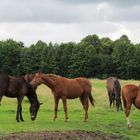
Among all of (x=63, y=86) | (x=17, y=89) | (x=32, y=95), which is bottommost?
(x=32, y=95)

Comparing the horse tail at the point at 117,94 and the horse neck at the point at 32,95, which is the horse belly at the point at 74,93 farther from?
the horse tail at the point at 117,94

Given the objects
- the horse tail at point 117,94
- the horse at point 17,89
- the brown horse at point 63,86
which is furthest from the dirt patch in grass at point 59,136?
the horse tail at point 117,94

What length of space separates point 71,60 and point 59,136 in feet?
269

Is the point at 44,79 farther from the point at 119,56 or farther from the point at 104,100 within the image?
the point at 119,56

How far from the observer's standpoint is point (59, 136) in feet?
50.7

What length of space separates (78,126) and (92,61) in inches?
2991

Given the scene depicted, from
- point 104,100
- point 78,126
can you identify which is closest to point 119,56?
point 104,100

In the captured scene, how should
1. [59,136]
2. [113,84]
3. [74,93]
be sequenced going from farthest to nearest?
[113,84]
[74,93]
[59,136]

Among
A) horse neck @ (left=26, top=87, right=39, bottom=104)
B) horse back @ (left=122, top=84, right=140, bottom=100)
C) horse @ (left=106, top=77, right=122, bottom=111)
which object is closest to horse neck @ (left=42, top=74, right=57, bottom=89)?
horse neck @ (left=26, top=87, right=39, bottom=104)

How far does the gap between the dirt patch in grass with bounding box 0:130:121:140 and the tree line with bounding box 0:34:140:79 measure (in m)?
72.7

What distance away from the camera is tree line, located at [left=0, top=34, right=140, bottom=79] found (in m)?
93.1

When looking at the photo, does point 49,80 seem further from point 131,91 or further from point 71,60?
point 71,60

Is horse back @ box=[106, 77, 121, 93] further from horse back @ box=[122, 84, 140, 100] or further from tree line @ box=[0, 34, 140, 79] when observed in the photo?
tree line @ box=[0, 34, 140, 79]

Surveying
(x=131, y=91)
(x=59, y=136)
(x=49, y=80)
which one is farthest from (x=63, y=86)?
(x=59, y=136)
